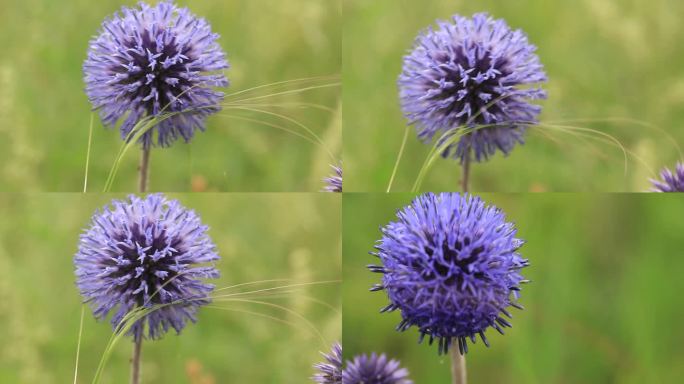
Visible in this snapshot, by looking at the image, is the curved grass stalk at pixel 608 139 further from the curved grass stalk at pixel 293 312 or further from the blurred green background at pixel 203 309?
the curved grass stalk at pixel 293 312

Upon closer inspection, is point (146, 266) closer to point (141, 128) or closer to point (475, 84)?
point (141, 128)

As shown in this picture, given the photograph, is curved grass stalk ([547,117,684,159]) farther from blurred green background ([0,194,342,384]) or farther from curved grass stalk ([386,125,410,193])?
blurred green background ([0,194,342,384])

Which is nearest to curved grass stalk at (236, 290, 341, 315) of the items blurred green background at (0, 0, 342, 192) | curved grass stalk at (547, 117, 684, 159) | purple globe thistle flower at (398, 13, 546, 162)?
blurred green background at (0, 0, 342, 192)

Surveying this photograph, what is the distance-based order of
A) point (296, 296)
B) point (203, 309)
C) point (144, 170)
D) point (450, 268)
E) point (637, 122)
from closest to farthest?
point (450, 268) → point (144, 170) → point (203, 309) → point (296, 296) → point (637, 122)

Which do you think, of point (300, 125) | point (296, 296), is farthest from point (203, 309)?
point (300, 125)

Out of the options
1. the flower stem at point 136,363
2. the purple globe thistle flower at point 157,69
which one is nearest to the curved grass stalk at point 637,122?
the purple globe thistle flower at point 157,69

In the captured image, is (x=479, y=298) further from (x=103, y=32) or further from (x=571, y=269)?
(x=103, y=32)
